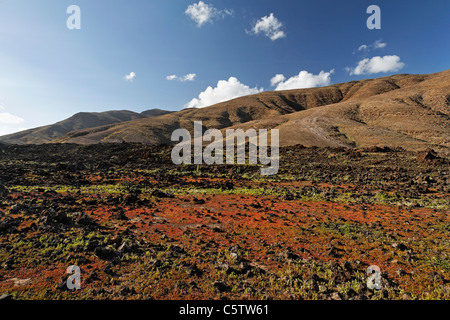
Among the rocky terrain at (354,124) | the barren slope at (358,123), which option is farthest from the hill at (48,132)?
the barren slope at (358,123)

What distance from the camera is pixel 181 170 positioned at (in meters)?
35.6

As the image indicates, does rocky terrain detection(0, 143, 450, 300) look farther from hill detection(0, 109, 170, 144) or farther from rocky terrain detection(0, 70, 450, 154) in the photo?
hill detection(0, 109, 170, 144)

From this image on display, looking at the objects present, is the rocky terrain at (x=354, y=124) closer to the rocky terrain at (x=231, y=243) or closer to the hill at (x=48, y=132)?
the hill at (x=48, y=132)

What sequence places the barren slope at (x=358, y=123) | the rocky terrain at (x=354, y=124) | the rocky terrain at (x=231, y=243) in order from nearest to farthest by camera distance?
the rocky terrain at (x=231, y=243)
the rocky terrain at (x=354, y=124)
the barren slope at (x=358, y=123)

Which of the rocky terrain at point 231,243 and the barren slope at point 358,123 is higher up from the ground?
the barren slope at point 358,123

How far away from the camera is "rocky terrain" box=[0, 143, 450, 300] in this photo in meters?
6.54

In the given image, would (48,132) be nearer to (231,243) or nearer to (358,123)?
(358,123)

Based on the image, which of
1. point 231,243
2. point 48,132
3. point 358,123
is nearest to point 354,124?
point 358,123

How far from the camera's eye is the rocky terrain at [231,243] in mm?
6539

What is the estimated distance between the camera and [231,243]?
10.0 m

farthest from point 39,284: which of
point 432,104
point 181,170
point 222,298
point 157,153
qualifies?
point 432,104

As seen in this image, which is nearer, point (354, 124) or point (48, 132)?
point (354, 124)

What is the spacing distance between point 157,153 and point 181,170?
18983mm

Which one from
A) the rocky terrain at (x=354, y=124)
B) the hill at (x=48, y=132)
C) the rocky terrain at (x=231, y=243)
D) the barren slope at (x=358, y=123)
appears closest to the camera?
the rocky terrain at (x=231, y=243)
